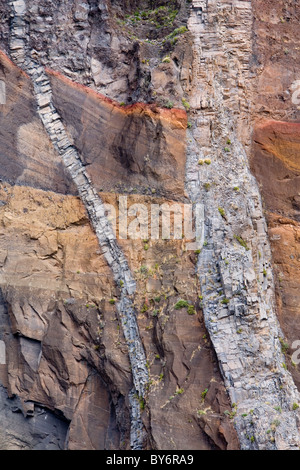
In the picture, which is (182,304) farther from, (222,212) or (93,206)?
(93,206)

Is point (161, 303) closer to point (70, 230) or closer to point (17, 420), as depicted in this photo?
point (70, 230)

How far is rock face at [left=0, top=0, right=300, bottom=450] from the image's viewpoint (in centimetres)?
2247

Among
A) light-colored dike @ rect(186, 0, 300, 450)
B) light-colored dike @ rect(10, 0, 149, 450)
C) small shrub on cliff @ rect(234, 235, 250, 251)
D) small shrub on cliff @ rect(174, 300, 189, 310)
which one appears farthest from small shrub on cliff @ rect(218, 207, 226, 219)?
light-colored dike @ rect(10, 0, 149, 450)

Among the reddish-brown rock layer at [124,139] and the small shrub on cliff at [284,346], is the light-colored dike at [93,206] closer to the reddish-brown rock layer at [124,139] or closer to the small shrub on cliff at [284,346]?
the reddish-brown rock layer at [124,139]

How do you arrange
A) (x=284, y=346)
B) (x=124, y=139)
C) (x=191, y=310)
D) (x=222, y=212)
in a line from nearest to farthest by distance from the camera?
(x=191, y=310)
(x=284, y=346)
(x=222, y=212)
(x=124, y=139)

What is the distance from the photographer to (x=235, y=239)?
23.8m

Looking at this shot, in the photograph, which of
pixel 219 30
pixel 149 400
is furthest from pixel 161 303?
pixel 219 30

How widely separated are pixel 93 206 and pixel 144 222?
78.7 inches

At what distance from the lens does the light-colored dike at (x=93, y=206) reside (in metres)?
23.4

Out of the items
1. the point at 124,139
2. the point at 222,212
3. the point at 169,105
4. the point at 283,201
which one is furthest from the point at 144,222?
the point at 283,201

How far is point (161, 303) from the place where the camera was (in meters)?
23.7

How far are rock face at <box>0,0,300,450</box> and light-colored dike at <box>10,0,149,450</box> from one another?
0.16 feet

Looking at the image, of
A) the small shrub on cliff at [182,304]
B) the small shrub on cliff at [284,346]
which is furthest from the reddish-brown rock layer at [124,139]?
the small shrub on cliff at [284,346]

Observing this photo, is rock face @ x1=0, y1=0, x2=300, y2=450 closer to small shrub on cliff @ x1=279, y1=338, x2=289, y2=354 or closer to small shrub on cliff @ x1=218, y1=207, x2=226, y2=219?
small shrub on cliff @ x1=218, y1=207, x2=226, y2=219
